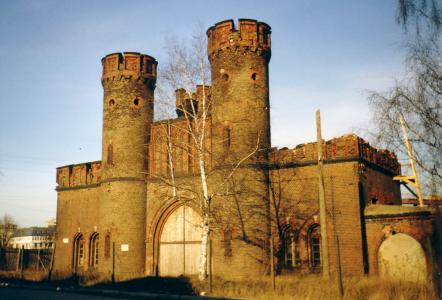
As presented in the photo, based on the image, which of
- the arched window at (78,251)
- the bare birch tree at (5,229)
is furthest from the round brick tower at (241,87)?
the bare birch tree at (5,229)

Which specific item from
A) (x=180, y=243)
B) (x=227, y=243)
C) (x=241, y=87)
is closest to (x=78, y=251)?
(x=180, y=243)

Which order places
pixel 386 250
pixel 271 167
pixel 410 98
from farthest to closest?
pixel 271 167, pixel 386 250, pixel 410 98

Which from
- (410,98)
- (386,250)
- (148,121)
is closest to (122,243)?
(148,121)

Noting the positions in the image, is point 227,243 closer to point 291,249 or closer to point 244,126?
point 291,249

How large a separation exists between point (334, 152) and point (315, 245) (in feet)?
13.1

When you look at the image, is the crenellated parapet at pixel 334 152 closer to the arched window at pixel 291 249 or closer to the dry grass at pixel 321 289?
the arched window at pixel 291 249

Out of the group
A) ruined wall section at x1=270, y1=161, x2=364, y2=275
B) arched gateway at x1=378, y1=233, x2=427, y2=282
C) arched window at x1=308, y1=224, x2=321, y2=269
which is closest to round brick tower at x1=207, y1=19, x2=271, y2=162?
ruined wall section at x1=270, y1=161, x2=364, y2=275

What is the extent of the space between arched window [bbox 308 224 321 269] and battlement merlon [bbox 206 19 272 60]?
8.49 m

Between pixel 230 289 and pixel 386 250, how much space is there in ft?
22.7

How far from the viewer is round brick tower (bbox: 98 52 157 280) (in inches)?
912

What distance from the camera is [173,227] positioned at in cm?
2319

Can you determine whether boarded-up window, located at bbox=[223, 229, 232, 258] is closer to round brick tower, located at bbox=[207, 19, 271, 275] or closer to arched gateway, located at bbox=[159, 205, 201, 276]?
round brick tower, located at bbox=[207, 19, 271, 275]

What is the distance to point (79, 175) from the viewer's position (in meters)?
27.2

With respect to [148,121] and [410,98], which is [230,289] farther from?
[148,121]
